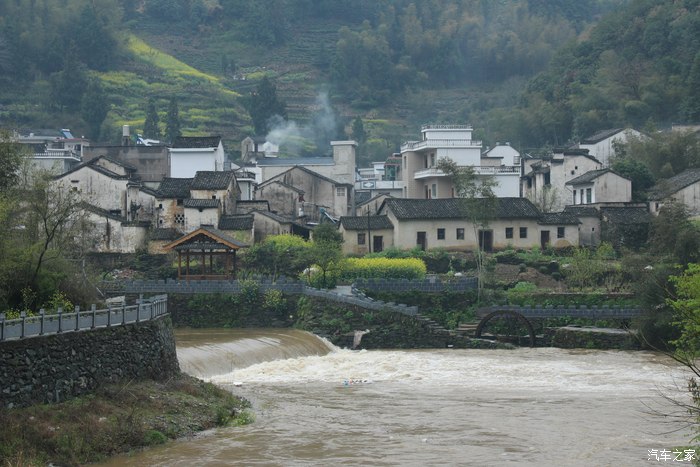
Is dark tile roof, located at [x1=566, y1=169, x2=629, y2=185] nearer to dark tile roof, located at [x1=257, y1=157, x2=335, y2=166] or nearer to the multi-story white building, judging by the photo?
the multi-story white building

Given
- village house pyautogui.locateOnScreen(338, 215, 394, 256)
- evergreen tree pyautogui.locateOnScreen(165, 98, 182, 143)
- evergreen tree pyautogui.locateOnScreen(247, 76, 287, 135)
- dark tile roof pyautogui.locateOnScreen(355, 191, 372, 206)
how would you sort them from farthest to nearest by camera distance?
evergreen tree pyautogui.locateOnScreen(247, 76, 287, 135) < evergreen tree pyautogui.locateOnScreen(165, 98, 182, 143) < dark tile roof pyautogui.locateOnScreen(355, 191, 372, 206) < village house pyautogui.locateOnScreen(338, 215, 394, 256)

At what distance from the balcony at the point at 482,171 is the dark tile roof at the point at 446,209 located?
6831 millimetres

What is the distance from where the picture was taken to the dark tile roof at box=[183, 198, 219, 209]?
71000 millimetres

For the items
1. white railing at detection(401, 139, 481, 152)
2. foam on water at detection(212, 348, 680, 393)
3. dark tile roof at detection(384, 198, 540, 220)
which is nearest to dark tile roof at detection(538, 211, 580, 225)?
dark tile roof at detection(384, 198, 540, 220)

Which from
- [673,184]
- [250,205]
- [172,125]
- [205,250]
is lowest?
[205,250]

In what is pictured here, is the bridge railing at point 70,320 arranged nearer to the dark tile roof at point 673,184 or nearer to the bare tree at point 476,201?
the bare tree at point 476,201

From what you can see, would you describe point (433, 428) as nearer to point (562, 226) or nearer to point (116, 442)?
point (116, 442)

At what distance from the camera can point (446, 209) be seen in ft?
241

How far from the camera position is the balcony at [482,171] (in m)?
81.4

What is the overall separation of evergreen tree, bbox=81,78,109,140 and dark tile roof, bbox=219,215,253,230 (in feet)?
187

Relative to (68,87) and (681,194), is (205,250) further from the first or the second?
(68,87)

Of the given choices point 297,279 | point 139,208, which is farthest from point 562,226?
point 139,208

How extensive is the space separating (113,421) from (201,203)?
131 ft

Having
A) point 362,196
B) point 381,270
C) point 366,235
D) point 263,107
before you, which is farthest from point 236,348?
point 263,107
